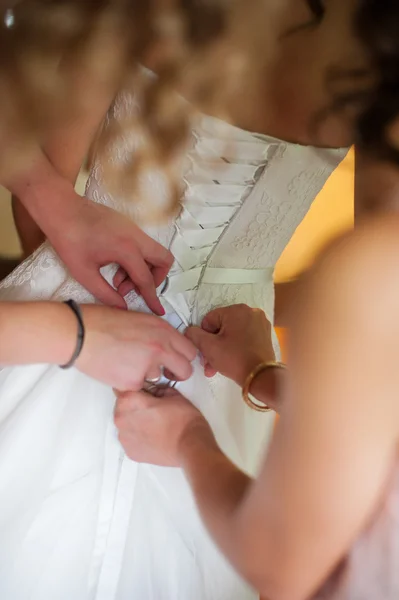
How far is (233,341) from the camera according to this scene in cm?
63

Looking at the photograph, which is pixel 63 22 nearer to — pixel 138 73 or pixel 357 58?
pixel 138 73

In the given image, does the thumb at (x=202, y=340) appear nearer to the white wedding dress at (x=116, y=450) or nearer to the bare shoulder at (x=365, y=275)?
the white wedding dress at (x=116, y=450)

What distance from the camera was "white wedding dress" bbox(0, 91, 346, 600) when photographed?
0.59m

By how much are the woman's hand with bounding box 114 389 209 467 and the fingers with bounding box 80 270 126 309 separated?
10 centimetres

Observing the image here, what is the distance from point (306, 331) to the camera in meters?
0.33

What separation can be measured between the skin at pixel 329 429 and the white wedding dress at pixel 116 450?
0.68 feet

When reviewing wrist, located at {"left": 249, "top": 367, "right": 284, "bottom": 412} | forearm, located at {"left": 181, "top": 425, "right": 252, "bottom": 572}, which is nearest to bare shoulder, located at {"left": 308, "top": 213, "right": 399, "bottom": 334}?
forearm, located at {"left": 181, "top": 425, "right": 252, "bottom": 572}

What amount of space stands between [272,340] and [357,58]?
0.36 metres

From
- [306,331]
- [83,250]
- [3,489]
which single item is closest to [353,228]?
[306,331]

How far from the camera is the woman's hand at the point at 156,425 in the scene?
1.72ft

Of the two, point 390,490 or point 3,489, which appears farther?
point 3,489

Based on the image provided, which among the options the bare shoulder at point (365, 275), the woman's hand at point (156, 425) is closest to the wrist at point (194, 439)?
the woman's hand at point (156, 425)

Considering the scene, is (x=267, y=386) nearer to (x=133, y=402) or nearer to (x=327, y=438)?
(x=133, y=402)

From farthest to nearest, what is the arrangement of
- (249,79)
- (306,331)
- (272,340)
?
(272,340) → (249,79) → (306,331)
